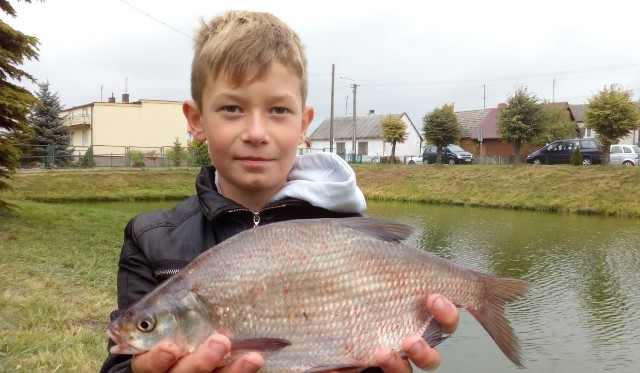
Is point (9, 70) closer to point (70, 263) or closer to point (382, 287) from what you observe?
point (70, 263)

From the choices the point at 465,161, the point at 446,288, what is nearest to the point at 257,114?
the point at 446,288

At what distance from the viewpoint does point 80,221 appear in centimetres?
1616

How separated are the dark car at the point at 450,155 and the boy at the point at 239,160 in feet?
149

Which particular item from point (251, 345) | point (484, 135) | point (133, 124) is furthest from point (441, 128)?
point (251, 345)

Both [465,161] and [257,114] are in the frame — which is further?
[465,161]

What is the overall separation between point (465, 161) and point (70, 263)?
40770mm

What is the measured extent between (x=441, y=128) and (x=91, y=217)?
32.0m

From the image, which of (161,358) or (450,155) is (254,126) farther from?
(450,155)

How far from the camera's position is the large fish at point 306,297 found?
81.2 inches

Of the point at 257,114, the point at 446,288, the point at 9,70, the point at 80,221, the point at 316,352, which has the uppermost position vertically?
the point at 9,70

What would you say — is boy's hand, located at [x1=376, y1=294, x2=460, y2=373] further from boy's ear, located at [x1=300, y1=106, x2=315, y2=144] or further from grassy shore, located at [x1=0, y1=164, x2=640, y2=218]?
grassy shore, located at [x1=0, y1=164, x2=640, y2=218]

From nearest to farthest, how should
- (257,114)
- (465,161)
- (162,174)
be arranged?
(257,114) → (162,174) → (465,161)

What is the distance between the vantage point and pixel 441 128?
45.2m

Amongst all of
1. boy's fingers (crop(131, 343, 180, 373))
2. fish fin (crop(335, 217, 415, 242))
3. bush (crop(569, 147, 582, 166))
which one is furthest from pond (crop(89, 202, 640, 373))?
bush (crop(569, 147, 582, 166))
